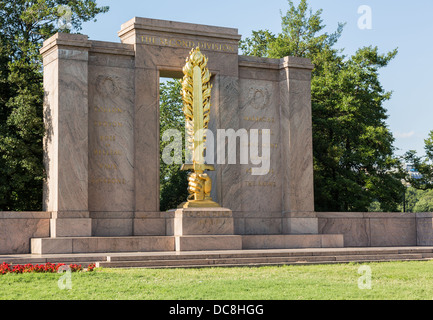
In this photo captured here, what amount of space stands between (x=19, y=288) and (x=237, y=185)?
1285 cm

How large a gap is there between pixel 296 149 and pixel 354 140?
9034mm

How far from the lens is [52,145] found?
22.8m

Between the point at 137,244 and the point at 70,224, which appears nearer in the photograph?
the point at 137,244

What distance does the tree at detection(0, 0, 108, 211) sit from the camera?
24547 mm

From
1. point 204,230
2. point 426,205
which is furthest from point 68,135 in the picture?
point 426,205

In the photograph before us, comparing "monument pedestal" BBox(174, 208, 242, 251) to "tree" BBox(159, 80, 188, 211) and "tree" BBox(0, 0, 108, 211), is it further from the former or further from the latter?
"tree" BBox(159, 80, 188, 211)

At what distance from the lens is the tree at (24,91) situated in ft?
80.5

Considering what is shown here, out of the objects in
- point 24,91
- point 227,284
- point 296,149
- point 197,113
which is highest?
point 24,91

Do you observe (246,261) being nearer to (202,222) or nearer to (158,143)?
(202,222)

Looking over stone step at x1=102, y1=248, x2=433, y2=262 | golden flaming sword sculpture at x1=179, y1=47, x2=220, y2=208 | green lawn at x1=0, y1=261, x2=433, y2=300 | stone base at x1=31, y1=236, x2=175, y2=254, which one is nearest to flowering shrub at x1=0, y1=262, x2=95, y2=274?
green lawn at x1=0, y1=261, x2=433, y2=300

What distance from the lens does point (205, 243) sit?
68.4 ft

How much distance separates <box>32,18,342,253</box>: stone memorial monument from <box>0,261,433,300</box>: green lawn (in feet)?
17.6
